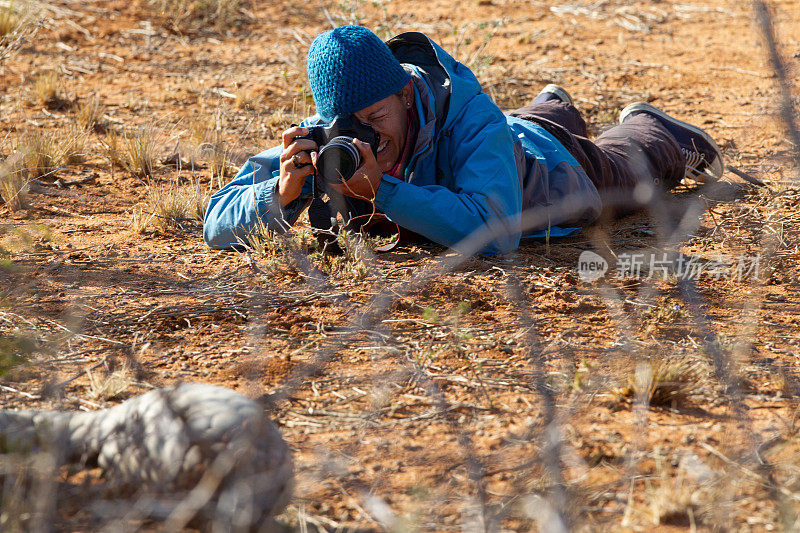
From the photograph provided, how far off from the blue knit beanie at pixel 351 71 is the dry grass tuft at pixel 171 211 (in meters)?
0.96

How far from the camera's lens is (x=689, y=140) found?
369cm

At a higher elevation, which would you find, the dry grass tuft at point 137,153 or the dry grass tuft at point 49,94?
the dry grass tuft at point 49,94

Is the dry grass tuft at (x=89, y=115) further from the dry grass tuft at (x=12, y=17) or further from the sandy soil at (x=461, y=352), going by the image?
the dry grass tuft at (x=12, y=17)

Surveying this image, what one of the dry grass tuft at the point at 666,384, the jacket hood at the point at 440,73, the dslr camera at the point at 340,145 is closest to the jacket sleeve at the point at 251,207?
the dslr camera at the point at 340,145

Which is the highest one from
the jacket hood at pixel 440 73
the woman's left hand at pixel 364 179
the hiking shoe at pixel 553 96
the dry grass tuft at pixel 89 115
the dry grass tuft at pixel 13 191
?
the jacket hood at pixel 440 73

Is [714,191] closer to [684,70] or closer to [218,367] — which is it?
[684,70]

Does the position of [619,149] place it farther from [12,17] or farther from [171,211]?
[12,17]

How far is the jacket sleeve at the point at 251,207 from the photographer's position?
9.25 feet

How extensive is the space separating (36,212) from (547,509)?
286 cm

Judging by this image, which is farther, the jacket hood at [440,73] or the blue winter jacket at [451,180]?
the jacket hood at [440,73]

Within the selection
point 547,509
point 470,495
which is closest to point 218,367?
point 470,495

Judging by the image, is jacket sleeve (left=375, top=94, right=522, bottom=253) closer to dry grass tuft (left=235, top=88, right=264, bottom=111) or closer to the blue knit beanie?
the blue knit beanie

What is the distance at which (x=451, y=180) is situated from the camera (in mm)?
2875

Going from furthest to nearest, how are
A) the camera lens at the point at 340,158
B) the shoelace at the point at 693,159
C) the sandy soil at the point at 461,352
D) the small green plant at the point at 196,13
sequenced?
the small green plant at the point at 196,13
the shoelace at the point at 693,159
the camera lens at the point at 340,158
the sandy soil at the point at 461,352
